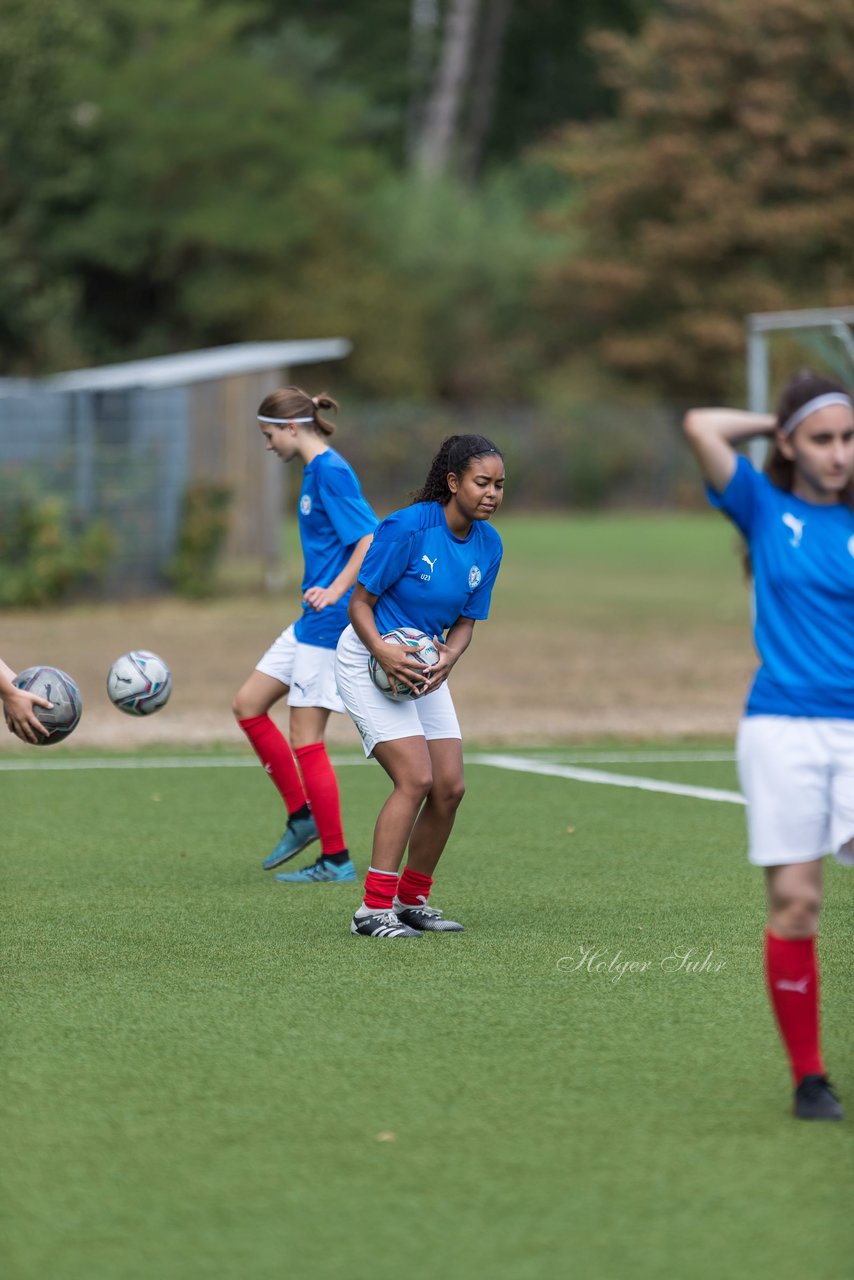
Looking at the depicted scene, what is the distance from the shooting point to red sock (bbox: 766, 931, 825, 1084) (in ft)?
16.0

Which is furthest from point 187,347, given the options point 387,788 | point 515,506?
point 387,788

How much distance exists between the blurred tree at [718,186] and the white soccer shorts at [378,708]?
143ft

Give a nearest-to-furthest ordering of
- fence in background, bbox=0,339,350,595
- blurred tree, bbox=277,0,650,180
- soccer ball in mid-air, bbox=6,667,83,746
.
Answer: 1. soccer ball in mid-air, bbox=6,667,83,746
2. fence in background, bbox=0,339,350,595
3. blurred tree, bbox=277,0,650,180

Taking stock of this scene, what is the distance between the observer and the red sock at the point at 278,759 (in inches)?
343

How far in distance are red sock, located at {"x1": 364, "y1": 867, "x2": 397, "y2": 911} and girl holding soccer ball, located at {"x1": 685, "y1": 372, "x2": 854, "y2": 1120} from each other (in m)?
2.40

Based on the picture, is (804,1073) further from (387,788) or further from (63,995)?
(387,788)

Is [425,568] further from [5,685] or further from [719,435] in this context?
[719,435]

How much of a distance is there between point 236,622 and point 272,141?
104 feet

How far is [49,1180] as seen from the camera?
454 cm

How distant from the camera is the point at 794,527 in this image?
486cm

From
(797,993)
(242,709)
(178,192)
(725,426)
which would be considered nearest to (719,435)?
(725,426)

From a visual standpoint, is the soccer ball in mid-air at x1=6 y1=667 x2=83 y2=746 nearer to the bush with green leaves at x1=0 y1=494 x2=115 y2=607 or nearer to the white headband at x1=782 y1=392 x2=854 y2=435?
the white headband at x1=782 y1=392 x2=854 y2=435

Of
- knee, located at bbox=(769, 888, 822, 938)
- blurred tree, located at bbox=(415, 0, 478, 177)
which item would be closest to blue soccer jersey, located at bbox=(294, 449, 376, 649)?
knee, located at bbox=(769, 888, 822, 938)

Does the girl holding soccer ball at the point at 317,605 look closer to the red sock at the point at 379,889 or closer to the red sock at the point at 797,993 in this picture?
Answer: the red sock at the point at 379,889
